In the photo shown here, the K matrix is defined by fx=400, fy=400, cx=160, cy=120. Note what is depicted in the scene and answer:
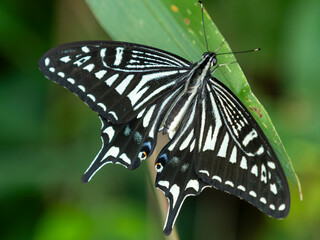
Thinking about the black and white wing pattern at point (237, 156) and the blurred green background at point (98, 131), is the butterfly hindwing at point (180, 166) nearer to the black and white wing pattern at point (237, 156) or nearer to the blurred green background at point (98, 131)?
the black and white wing pattern at point (237, 156)

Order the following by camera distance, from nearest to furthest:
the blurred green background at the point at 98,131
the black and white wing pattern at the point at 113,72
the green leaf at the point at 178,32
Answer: the green leaf at the point at 178,32
the black and white wing pattern at the point at 113,72
the blurred green background at the point at 98,131

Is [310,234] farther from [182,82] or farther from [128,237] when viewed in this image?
[182,82]

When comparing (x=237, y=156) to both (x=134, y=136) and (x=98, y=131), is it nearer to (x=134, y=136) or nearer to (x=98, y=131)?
(x=134, y=136)

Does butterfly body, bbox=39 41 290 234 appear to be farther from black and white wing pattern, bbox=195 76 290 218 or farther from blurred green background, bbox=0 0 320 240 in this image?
blurred green background, bbox=0 0 320 240

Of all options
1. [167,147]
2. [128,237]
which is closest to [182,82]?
[167,147]

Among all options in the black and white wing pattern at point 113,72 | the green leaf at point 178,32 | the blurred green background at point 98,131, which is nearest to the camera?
the green leaf at point 178,32

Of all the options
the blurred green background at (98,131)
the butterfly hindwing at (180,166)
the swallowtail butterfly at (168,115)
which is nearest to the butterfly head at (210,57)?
the swallowtail butterfly at (168,115)
